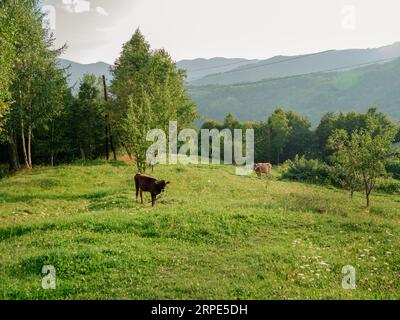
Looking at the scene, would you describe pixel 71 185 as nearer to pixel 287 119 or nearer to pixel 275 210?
pixel 275 210

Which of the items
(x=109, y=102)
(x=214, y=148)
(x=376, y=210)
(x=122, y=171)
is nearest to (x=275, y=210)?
(x=376, y=210)

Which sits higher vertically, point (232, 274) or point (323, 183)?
point (232, 274)

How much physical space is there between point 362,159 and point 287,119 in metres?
72.4

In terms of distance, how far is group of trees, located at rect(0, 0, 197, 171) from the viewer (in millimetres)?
38625

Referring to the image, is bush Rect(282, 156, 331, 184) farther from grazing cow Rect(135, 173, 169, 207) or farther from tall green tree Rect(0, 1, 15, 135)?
tall green tree Rect(0, 1, 15, 135)

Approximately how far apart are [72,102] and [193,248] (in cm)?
4370

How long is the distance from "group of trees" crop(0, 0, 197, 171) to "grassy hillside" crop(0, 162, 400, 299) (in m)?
12.5

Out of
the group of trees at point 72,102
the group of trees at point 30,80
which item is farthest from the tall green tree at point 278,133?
the group of trees at point 30,80

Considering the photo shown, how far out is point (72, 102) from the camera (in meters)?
54.6

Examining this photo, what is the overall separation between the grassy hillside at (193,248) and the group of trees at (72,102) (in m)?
12.5

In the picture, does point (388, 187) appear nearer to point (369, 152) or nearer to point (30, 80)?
point (369, 152)

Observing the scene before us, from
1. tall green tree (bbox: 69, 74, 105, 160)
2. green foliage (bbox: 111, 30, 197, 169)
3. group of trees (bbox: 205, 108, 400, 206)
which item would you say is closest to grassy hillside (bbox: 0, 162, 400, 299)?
green foliage (bbox: 111, 30, 197, 169)

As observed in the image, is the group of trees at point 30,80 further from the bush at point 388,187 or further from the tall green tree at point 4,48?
the bush at point 388,187

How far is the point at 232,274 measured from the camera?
1377 cm
